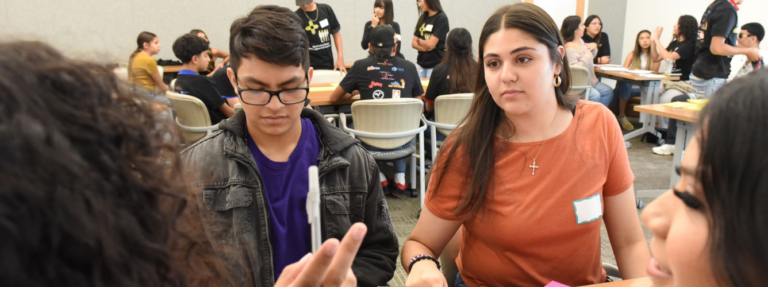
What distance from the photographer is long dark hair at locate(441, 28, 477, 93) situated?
11.8 ft

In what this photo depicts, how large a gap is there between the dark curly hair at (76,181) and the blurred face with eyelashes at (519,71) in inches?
40.0

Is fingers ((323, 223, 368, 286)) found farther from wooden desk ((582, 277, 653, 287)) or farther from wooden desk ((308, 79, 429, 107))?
wooden desk ((308, 79, 429, 107))

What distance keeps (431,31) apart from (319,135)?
12.9 ft

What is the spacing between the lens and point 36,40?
434 millimetres

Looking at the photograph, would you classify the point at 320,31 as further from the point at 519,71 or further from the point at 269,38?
the point at 519,71

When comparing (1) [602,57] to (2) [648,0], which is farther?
(2) [648,0]

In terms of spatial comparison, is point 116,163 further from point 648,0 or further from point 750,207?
point 648,0

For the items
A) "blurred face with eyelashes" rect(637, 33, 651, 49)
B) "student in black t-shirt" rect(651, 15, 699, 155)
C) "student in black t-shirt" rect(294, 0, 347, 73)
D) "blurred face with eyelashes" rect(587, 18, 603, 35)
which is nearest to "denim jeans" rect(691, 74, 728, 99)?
"student in black t-shirt" rect(651, 15, 699, 155)

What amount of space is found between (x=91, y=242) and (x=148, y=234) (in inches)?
2.5

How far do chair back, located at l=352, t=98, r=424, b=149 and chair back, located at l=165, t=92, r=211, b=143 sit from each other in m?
0.99

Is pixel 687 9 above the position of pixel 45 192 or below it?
above

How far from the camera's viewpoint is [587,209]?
126 cm

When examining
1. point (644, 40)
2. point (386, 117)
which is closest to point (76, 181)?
point (386, 117)

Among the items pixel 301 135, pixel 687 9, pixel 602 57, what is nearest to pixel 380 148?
pixel 301 135
